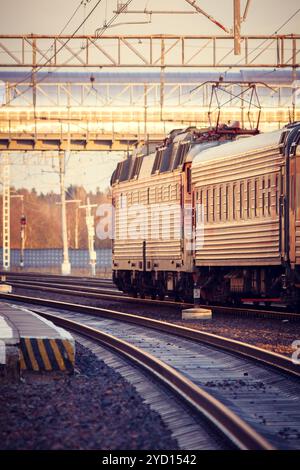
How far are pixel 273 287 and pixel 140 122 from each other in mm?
45433

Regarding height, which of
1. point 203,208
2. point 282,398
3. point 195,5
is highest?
point 195,5

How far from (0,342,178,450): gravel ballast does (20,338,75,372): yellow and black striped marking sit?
220 millimetres

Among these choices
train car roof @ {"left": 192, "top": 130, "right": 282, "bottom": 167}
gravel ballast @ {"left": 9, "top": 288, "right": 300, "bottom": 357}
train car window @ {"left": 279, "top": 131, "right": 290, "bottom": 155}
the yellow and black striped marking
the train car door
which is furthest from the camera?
the train car door

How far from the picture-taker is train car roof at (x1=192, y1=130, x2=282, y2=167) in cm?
2384

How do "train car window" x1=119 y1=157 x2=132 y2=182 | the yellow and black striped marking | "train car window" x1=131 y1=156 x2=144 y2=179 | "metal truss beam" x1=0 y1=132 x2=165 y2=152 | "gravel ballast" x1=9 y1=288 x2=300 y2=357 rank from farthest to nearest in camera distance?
"metal truss beam" x1=0 y1=132 x2=165 y2=152, "train car window" x1=119 y1=157 x2=132 y2=182, "train car window" x1=131 y1=156 x2=144 y2=179, "gravel ballast" x1=9 y1=288 x2=300 y2=357, the yellow and black striped marking

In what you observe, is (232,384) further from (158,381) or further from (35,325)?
(35,325)

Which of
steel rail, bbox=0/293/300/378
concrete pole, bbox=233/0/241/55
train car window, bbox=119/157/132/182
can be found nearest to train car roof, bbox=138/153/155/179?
train car window, bbox=119/157/132/182

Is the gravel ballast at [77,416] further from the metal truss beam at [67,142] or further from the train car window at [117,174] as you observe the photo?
the metal truss beam at [67,142]

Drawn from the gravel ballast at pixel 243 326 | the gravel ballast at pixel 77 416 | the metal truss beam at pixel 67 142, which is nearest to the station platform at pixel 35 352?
the gravel ballast at pixel 77 416

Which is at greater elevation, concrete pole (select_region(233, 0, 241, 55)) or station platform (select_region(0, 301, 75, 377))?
concrete pole (select_region(233, 0, 241, 55))

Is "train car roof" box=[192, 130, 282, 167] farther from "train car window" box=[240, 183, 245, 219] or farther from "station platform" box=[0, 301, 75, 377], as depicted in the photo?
"station platform" box=[0, 301, 75, 377]

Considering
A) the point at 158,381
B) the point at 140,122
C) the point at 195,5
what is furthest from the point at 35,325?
the point at 140,122

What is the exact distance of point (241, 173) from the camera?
1003 inches

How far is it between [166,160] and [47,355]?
52.8 ft
